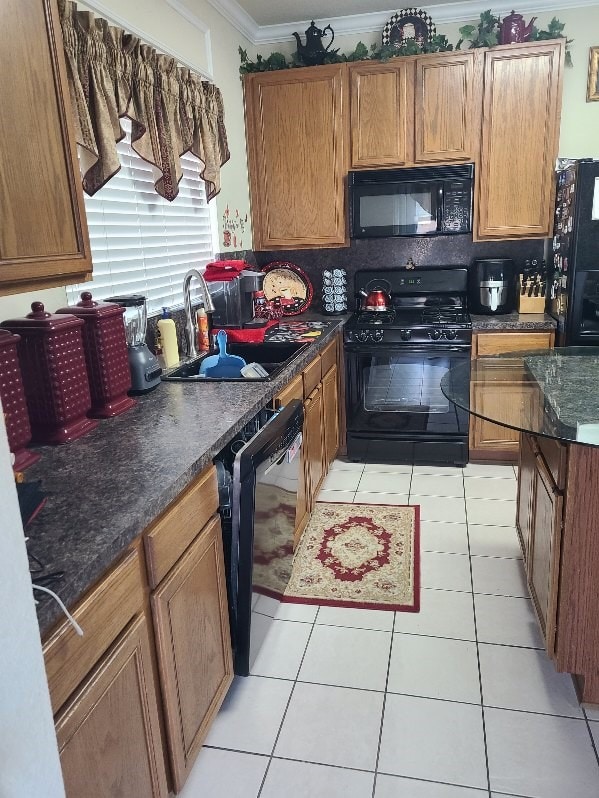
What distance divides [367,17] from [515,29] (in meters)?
0.90

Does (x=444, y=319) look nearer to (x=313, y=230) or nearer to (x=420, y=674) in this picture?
(x=313, y=230)

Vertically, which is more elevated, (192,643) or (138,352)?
(138,352)

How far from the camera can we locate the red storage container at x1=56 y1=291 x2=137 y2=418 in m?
1.90

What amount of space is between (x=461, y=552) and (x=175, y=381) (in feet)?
4.95

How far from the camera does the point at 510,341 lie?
3605 millimetres

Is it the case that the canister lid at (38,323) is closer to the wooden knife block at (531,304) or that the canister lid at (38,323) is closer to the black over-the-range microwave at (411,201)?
the black over-the-range microwave at (411,201)

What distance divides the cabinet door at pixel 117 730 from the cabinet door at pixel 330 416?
2.18 metres

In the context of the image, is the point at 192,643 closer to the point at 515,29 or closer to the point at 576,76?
the point at 515,29

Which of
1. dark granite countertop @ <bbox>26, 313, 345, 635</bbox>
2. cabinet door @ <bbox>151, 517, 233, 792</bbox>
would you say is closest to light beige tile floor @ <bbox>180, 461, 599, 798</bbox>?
cabinet door @ <bbox>151, 517, 233, 792</bbox>

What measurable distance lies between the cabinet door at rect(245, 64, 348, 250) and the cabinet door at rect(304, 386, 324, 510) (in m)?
1.30

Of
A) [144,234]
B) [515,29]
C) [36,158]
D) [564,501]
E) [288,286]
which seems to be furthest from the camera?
[288,286]

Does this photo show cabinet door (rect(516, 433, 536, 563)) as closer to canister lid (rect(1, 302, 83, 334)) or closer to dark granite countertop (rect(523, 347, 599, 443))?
dark granite countertop (rect(523, 347, 599, 443))

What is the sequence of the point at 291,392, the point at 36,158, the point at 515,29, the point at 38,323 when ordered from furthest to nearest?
the point at 515,29
the point at 291,392
the point at 38,323
the point at 36,158

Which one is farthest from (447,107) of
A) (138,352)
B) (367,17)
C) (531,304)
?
(138,352)
